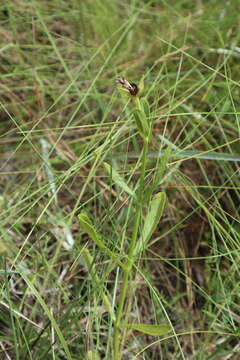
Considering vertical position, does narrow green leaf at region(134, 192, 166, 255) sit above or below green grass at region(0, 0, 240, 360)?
above

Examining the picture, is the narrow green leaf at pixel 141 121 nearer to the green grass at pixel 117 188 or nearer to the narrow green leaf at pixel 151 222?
the green grass at pixel 117 188

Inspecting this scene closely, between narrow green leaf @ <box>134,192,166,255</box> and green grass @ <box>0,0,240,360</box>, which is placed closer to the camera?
narrow green leaf @ <box>134,192,166,255</box>

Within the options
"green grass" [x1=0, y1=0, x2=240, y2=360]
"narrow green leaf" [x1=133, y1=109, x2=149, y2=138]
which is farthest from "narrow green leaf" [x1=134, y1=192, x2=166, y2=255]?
"narrow green leaf" [x1=133, y1=109, x2=149, y2=138]

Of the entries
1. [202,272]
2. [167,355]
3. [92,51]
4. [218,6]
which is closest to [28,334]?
[167,355]

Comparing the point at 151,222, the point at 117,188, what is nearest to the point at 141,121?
the point at 151,222

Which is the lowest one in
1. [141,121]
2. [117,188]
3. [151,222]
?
[117,188]

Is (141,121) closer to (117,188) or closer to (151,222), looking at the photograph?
(151,222)

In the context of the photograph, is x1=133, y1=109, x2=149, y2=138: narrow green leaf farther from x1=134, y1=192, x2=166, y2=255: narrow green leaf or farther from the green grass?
x1=134, y1=192, x2=166, y2=255: narrow green leaf

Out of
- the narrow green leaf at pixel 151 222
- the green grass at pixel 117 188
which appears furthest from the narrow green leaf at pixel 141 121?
the narrow green leaf at pixel 151 222
